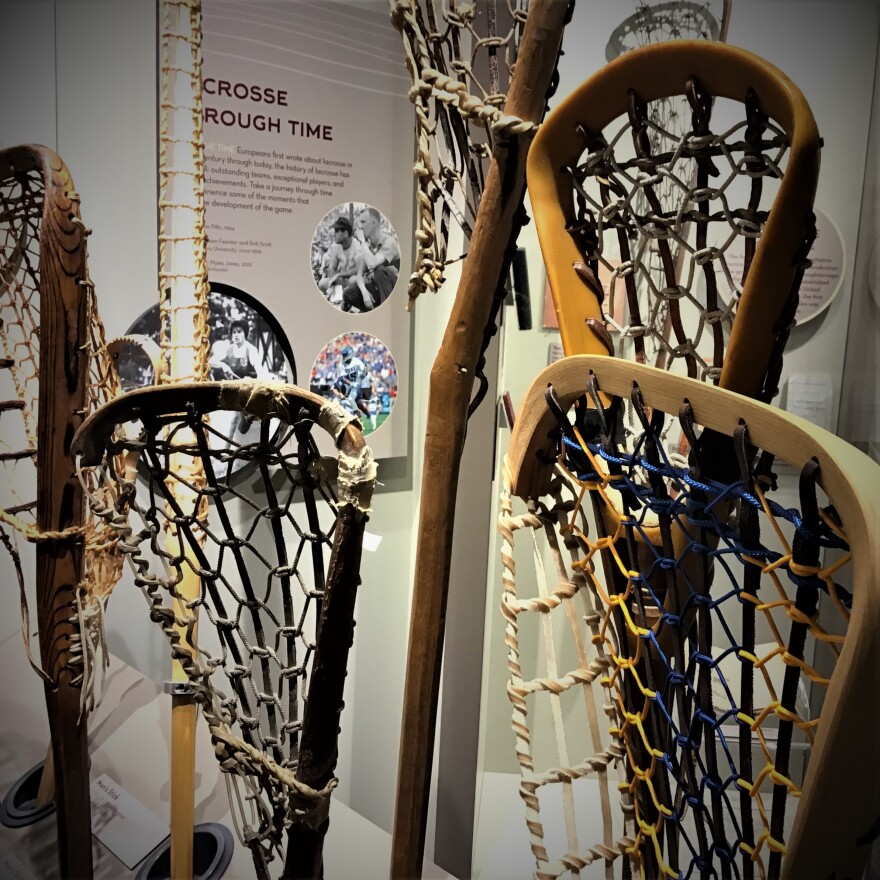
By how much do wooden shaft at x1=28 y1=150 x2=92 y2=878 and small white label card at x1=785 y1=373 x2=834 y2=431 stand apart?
29.7 inches

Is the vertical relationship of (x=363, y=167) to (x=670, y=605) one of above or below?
above

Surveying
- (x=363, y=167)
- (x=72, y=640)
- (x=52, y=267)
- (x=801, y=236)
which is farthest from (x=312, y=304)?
(x=801, y=236)

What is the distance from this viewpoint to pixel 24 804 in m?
A: 0.95

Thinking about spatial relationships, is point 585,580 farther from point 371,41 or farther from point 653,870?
point 371,41

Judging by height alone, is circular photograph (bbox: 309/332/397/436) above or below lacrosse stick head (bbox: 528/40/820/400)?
below

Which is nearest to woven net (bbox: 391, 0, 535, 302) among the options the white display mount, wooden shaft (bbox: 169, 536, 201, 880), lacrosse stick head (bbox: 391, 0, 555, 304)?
lacrosse stick head (bbox: 391, 0, 555, 304)

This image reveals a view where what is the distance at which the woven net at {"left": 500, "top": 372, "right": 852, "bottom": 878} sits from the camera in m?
0.43

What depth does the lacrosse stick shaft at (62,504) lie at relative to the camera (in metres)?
0.78

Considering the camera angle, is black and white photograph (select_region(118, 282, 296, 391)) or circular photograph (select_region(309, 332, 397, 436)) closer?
black and white photograph (select_region(118, 282, 296, 391))

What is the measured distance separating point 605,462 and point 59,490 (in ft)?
2.05

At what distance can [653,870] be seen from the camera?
587mm

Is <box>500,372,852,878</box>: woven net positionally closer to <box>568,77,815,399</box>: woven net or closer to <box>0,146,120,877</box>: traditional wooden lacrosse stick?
<box>568,77,815,399</box>: woven net

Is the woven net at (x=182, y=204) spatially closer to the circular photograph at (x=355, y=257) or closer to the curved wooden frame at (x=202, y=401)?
the circular photograph at (x=355, y=257)

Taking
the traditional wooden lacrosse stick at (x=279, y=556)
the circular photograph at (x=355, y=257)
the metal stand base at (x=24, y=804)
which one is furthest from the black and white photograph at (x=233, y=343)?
the metal stand base at (x=24, y=804)
